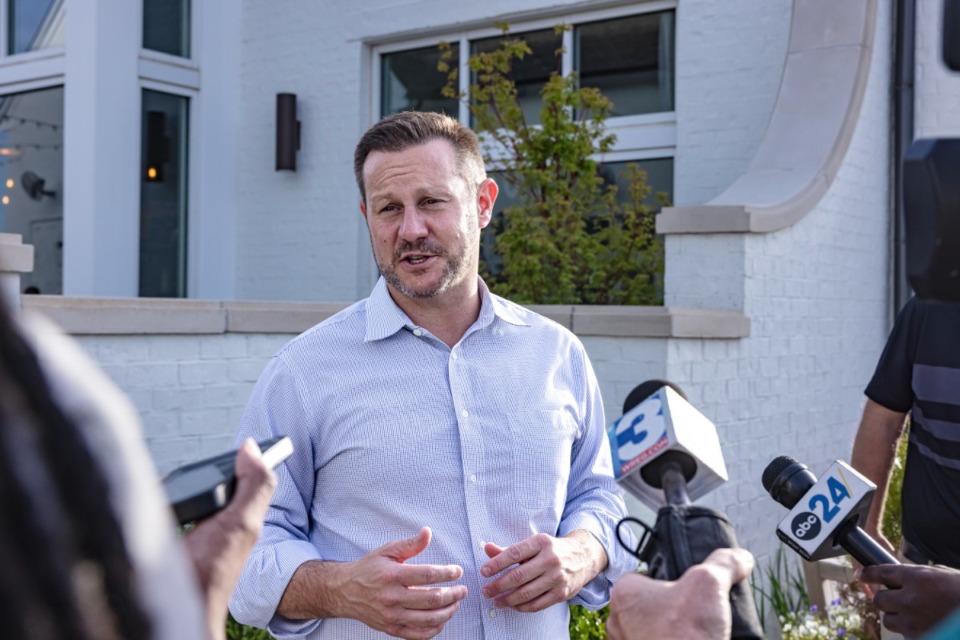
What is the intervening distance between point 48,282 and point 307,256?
2.21m

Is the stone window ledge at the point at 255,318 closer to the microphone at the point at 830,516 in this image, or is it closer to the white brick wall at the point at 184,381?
the white brick wall at the point at 184,381

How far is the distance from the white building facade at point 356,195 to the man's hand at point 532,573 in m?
2.77

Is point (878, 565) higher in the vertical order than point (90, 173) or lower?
lower

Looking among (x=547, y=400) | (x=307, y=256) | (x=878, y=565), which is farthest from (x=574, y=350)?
(x=307, y=256)

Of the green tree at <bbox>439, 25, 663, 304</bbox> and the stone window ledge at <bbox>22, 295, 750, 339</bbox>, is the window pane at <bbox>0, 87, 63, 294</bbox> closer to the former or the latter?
the green tree at <bbox>439, 25, 663, 304</bbox>

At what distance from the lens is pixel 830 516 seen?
5.57 ft

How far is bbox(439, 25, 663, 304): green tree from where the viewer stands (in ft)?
21.0

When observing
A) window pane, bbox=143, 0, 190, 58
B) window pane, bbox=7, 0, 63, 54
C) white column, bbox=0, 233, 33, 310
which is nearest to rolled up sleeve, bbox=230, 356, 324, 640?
white column, bbox=0, 233, 33, 310

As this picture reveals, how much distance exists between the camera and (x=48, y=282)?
29.4 ft

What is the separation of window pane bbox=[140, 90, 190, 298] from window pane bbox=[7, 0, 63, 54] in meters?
0.99

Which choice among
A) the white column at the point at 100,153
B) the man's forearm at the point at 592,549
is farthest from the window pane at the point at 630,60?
the man's forearm at the point at 592,549

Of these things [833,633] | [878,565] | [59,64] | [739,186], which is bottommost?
[833,633]

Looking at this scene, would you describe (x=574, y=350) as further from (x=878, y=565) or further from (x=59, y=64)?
(x=59, y=64)

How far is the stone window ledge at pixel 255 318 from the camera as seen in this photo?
449cm
